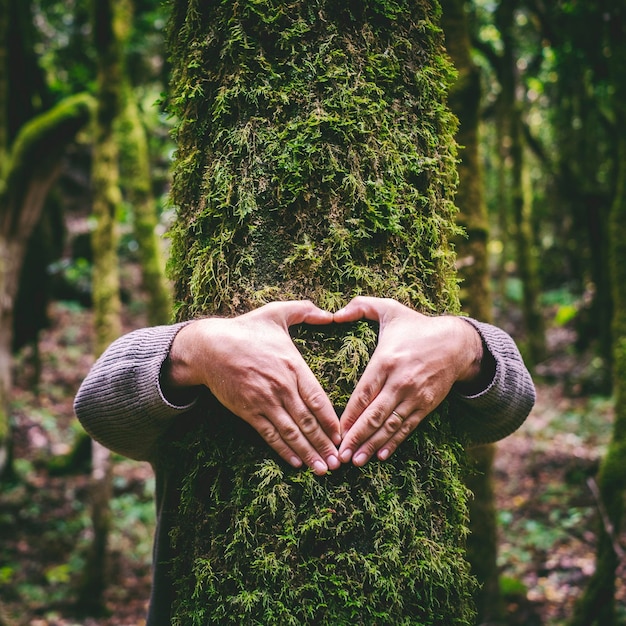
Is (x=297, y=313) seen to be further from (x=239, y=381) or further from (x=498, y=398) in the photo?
(x=498, y=398)

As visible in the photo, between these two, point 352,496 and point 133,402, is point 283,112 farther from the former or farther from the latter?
point 352,496

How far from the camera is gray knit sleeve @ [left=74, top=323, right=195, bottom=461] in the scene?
1353 millimetres

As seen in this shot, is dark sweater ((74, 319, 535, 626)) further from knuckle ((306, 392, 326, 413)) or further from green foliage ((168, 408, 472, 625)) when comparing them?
knuckle ((306, 392, 326, 413))

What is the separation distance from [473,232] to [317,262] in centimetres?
302

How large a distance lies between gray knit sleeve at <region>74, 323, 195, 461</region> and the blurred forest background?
535 millimetres

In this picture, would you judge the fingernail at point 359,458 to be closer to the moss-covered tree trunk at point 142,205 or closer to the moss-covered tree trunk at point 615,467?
the moss-covered tree trunk at point 615,467

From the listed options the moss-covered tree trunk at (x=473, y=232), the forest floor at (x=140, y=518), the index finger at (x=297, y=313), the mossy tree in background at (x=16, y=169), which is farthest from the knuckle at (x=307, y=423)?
the mossy tree in background at (x=16, y=169)

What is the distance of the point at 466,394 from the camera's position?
1.44 metres

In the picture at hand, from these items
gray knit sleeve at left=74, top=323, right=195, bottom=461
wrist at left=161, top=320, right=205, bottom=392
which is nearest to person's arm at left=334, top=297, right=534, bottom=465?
wrist at left=161, top=320, right=205, bottom=392

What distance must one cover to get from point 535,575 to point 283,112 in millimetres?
6474

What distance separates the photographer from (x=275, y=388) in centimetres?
121

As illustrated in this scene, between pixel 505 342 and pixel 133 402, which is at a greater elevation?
pixel 505 342

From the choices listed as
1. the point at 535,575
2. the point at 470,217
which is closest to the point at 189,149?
the point at 470,217

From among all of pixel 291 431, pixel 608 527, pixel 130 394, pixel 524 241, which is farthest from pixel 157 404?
pixel 524 241
